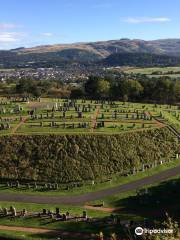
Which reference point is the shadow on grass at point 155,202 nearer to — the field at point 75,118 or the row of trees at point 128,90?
the field at point 75,118

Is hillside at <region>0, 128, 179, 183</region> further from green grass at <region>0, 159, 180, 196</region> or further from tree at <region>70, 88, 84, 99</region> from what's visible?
tree at <region>70, 88, 84, 99</region>

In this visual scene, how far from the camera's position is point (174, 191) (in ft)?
179

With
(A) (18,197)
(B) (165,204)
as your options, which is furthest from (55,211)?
(B) (165,204)

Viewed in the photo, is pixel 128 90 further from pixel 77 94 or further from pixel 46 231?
pixel 46 231

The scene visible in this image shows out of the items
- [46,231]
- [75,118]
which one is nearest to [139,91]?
[75,118]

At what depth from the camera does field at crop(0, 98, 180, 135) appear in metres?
72.9

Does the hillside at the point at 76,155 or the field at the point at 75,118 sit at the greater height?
the field at the point at 75,118

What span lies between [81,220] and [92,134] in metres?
24.1

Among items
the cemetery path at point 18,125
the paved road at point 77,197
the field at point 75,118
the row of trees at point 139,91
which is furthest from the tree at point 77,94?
the paved road at point 77,197

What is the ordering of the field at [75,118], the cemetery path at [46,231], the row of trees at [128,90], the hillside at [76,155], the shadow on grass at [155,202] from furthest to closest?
the row of trees at [128,90] → the field at [75,118] → the hillside at [76,155] → the shadow on grass at [155,202] → the cemetery path at [46,231]

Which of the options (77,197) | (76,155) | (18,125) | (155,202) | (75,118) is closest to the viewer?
(155,202)

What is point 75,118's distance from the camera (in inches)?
3177

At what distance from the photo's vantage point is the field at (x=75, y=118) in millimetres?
72938

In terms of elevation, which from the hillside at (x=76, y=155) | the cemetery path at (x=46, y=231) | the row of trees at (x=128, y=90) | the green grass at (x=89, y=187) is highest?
the row of trees at (x=128, y=90)
